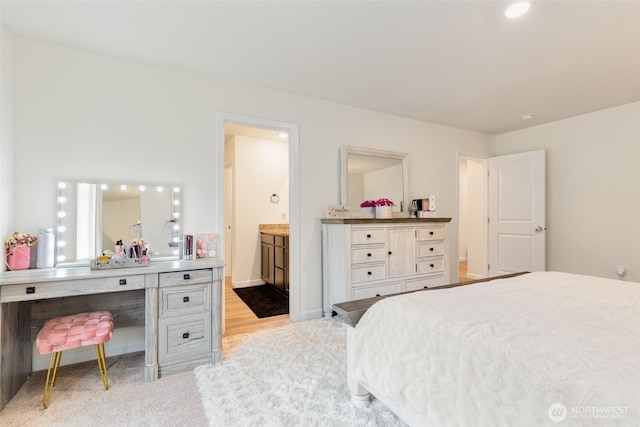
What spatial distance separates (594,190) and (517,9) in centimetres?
313

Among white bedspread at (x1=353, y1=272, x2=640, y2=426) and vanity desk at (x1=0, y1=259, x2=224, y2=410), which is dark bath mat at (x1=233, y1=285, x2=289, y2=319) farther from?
white bedspread at (x1=353, y1=272, x2=640, y2=426)

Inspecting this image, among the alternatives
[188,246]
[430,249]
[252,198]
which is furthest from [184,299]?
[252,198]

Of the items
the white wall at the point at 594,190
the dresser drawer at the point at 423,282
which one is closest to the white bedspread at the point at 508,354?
the dresser drawer at the point at 423,282

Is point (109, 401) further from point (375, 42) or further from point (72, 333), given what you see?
point (375, 42)

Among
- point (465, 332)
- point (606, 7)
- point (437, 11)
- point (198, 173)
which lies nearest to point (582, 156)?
point (606, 7)

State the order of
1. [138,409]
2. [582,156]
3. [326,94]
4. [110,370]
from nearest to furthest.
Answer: [138,409], [110,370], [326,94], [582,156]

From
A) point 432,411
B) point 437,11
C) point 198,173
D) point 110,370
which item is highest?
point 437,11

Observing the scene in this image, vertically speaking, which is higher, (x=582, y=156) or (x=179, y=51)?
(x=179, y=51)

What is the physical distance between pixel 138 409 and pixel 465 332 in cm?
185

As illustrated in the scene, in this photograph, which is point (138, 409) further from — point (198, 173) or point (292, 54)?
point (292, 54)

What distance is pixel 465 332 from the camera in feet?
3.81

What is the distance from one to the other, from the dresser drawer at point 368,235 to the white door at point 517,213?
8.02 ft

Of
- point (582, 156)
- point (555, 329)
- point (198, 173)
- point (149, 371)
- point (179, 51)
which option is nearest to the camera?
point (555, 329)

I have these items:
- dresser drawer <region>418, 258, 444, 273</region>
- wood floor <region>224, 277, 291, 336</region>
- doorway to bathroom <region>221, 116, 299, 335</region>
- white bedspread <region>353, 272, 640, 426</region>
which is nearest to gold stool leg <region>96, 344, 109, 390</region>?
wood floor <region>224, 277, 291, 336</region>
